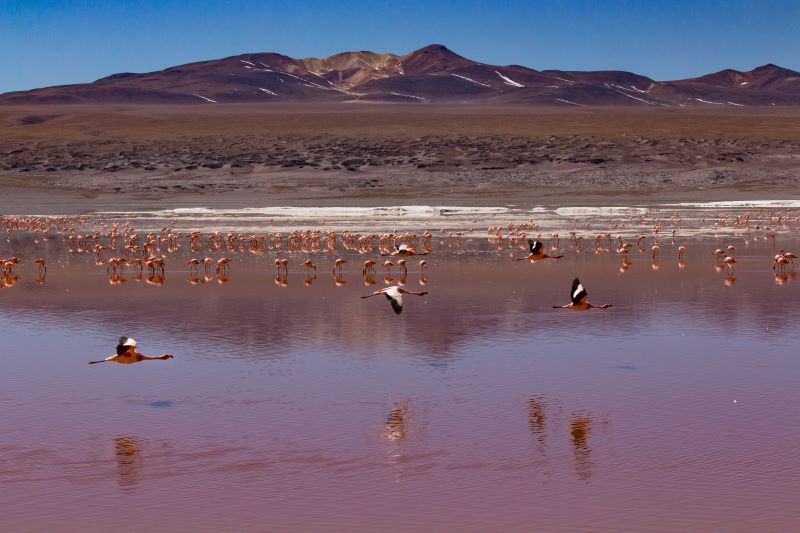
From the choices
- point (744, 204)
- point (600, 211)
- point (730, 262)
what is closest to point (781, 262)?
point (730, 262)

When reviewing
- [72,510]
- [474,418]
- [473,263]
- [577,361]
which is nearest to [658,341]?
[577,361]

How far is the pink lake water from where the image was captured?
327 inches

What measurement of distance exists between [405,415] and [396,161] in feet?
256

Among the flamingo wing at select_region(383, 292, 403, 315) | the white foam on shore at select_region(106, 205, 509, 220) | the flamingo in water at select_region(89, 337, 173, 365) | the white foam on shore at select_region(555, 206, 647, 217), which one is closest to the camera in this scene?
the flamingo in water at select_region(89, 337, 173, 365)

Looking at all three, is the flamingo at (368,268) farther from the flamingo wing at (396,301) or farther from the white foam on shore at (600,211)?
the white foam on shore at (600,211)

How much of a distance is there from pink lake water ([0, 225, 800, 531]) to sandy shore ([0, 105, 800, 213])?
45.4 meters

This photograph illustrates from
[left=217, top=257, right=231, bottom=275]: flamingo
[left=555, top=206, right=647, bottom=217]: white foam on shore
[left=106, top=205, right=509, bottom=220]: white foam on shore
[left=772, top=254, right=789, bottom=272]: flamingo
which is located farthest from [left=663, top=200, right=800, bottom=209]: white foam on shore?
[left=217, top=257, right=231, bottom=275]: flamingo

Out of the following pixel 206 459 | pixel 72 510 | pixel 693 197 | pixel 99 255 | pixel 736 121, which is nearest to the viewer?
pixel 72 510

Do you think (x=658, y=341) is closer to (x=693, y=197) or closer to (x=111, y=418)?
(x=111, y=418)

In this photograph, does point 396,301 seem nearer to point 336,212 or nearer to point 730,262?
point 730,262

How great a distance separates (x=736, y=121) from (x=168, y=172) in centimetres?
5802

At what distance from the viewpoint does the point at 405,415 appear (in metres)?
11.0

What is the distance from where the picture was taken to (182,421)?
10.9m

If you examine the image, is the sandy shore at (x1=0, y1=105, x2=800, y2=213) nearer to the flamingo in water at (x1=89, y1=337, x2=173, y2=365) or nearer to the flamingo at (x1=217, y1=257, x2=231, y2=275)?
the flamingo at (x1=217, y1=257, x2=231, y2=275)
